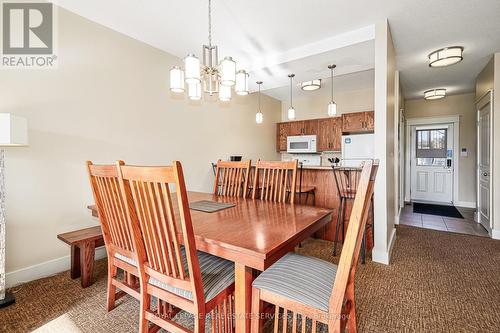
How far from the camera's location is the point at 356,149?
15.6 ft

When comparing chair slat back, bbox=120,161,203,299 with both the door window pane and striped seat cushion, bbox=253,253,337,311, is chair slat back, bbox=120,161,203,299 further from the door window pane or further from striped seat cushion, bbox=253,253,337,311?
the door window pane

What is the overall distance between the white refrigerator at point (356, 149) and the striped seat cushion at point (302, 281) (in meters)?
3.83

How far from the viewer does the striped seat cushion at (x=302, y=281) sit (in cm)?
105

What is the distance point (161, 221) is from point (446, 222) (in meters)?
5.00

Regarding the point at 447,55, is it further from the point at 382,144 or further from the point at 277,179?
the point at 277,179

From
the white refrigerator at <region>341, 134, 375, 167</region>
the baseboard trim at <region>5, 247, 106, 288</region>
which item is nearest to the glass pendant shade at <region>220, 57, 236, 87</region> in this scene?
the baseboard trim at <region>5, 247, 106, 288</region>

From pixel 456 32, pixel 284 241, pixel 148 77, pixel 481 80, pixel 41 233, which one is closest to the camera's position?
pixel 284 241

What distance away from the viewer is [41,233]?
7.22 feet

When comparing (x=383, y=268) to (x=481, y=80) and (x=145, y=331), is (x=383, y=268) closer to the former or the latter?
(x=145, y=331)

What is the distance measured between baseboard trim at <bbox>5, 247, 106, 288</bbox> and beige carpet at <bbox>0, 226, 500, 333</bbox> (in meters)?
0.08

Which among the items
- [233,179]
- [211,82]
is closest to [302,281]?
[233,179]

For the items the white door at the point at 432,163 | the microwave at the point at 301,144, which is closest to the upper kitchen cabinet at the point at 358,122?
the microwave at the point at 301,144

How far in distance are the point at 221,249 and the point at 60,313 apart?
154 centimetres

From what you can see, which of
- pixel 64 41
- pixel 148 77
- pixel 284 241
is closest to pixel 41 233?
pixel 64 41
